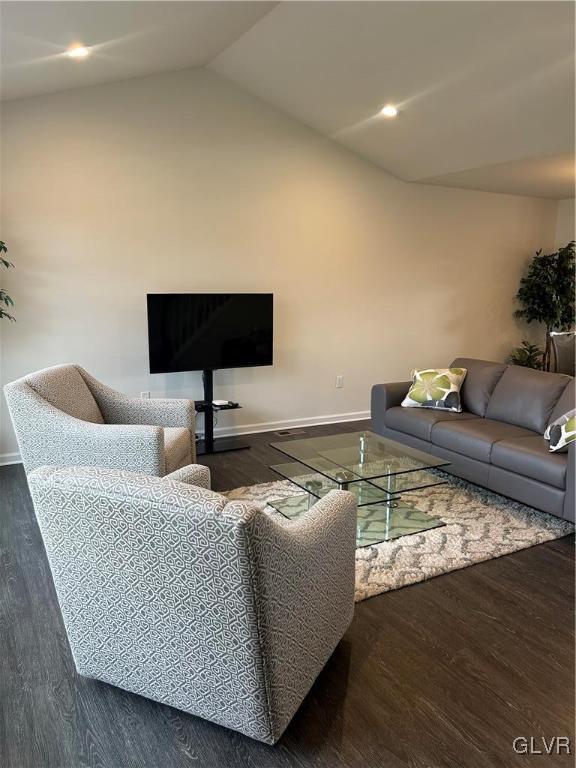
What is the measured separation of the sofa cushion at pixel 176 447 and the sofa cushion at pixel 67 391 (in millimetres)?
498

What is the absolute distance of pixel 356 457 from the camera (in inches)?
140

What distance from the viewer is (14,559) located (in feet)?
9.64

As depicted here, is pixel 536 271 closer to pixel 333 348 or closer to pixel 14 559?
pixel 333 348

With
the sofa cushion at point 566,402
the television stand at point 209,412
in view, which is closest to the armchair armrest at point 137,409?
the television stand at point 209,412

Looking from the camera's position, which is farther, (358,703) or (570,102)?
(570,102)

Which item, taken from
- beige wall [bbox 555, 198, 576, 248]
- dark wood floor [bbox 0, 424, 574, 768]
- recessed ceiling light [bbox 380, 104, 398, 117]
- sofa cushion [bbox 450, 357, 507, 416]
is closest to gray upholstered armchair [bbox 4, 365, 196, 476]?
dark wood floor [bbox 0, 424, 574, 768]

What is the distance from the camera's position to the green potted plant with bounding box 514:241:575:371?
6609mm

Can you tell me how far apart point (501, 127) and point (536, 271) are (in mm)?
2916

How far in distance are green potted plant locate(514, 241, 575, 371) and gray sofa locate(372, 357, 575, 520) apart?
2.50 m

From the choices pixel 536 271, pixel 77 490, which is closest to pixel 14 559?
pixel 77 490

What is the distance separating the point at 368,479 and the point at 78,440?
1.62 meters

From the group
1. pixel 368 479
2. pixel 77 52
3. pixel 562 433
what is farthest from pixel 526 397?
pixel 77 52

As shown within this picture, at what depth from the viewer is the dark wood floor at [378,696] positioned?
1.75 meters

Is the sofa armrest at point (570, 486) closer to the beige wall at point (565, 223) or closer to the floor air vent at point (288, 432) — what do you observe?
the floor air vent at point (288, 432)
